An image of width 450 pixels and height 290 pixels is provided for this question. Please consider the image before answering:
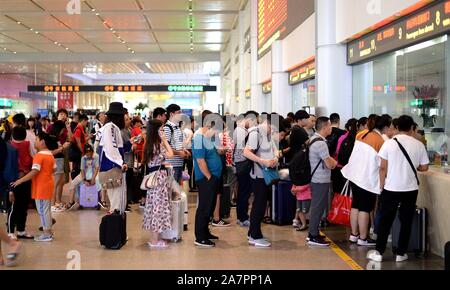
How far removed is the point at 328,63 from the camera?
9.21 metres

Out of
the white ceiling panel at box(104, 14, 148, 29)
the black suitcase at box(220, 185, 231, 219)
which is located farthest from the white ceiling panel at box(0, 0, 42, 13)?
the black suitcase at box(220, 185, 231, 219)

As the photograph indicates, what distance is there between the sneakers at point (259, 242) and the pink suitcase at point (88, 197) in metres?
3.71

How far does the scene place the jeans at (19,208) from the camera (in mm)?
6742

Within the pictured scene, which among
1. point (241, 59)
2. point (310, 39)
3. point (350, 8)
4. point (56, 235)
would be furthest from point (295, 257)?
point (241, 59)

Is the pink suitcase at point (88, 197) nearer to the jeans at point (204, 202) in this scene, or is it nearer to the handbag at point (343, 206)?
the jeans at point (204, 202)

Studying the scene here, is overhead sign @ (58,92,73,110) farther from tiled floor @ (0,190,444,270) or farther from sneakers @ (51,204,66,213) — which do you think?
tiled floor @ (0,190,444,270)

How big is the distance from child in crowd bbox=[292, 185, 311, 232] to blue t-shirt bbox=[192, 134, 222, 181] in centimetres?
128

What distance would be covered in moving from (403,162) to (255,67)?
12255mm

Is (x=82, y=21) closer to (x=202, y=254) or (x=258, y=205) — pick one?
(x=258, y=205)

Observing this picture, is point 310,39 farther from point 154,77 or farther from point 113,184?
point 154,77

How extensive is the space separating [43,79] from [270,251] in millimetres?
37569

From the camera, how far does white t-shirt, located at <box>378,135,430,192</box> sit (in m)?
5.52

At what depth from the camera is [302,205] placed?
732cm

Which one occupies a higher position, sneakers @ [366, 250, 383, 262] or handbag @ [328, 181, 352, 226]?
handbag @ [328, 181, 352, 226]
